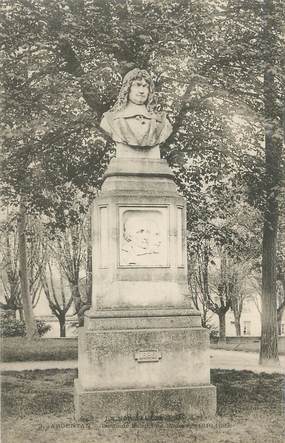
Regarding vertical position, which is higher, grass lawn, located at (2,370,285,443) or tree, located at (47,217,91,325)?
tree, located at (47,217,91,325)

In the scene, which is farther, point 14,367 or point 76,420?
point 14,367

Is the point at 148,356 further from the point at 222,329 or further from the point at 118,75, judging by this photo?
the point at 222,329

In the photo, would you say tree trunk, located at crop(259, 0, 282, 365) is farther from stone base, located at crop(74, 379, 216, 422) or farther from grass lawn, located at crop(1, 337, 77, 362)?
stone base, located at crop(74, 379, 216, 422)

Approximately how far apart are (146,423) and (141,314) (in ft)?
4.52

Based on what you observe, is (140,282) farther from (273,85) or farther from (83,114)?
(273,85)

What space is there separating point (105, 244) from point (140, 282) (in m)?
0.71

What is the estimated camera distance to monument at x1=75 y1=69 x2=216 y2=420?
7609 millimetres

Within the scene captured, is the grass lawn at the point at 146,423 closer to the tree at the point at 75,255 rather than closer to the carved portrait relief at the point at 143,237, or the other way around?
the carved portrait relief at the point at 143,237

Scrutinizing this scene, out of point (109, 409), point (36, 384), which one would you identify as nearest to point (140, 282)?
point (109, 409)

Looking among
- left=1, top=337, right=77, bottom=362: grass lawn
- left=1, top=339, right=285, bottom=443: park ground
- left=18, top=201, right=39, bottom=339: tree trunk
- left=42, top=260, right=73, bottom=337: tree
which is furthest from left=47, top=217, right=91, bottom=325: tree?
left=1, top=339, right=285, bottom=443: park ground

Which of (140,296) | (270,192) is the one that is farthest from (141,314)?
(270,192)

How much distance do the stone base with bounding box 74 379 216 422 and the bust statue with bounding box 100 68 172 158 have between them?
10.8 ft

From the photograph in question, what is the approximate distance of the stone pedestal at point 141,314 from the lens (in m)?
7.60

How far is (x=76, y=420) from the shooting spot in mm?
7590
